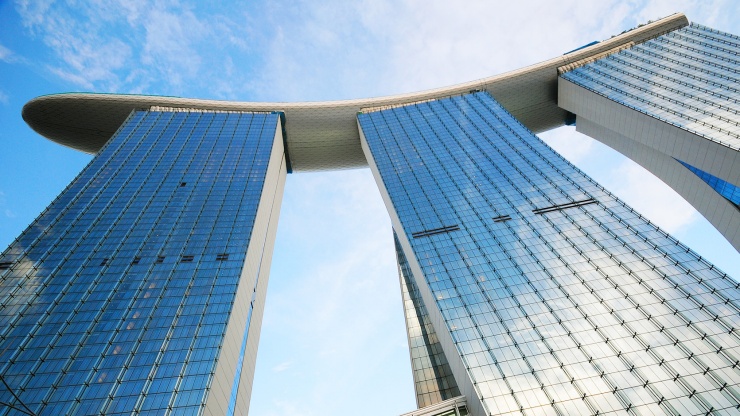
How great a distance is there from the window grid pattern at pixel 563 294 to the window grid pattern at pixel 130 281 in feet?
68.4

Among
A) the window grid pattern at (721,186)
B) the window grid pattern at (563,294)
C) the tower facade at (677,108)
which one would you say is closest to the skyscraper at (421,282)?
the window grid pattern at (563,294)

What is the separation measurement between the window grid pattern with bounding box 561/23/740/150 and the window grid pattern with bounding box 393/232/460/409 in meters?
38.5

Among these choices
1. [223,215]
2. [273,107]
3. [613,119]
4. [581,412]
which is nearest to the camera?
[581,412]

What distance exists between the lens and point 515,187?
52500 mm

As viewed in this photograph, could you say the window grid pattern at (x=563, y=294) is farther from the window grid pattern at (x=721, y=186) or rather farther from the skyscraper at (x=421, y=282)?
the window grid pattern at (x=721, y=186)

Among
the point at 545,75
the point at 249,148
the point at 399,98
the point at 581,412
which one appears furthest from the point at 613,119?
the point at 249,148

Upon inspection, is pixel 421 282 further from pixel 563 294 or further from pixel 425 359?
pixel 563 294

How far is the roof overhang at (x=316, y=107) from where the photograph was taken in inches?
A: 3007

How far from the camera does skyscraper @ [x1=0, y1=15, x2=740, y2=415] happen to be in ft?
97.2

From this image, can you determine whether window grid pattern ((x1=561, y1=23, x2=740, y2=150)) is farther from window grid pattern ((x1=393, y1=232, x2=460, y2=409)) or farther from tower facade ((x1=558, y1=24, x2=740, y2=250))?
window grid pattern ((x1=393, y1=232, x2=460, y2=409))

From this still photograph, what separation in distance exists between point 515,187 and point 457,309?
22244 mm

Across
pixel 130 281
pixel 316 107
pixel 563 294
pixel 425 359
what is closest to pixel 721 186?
pixel 563 294

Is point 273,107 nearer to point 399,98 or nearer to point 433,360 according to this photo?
point 399,98

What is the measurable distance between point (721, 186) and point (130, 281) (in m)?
65.9
